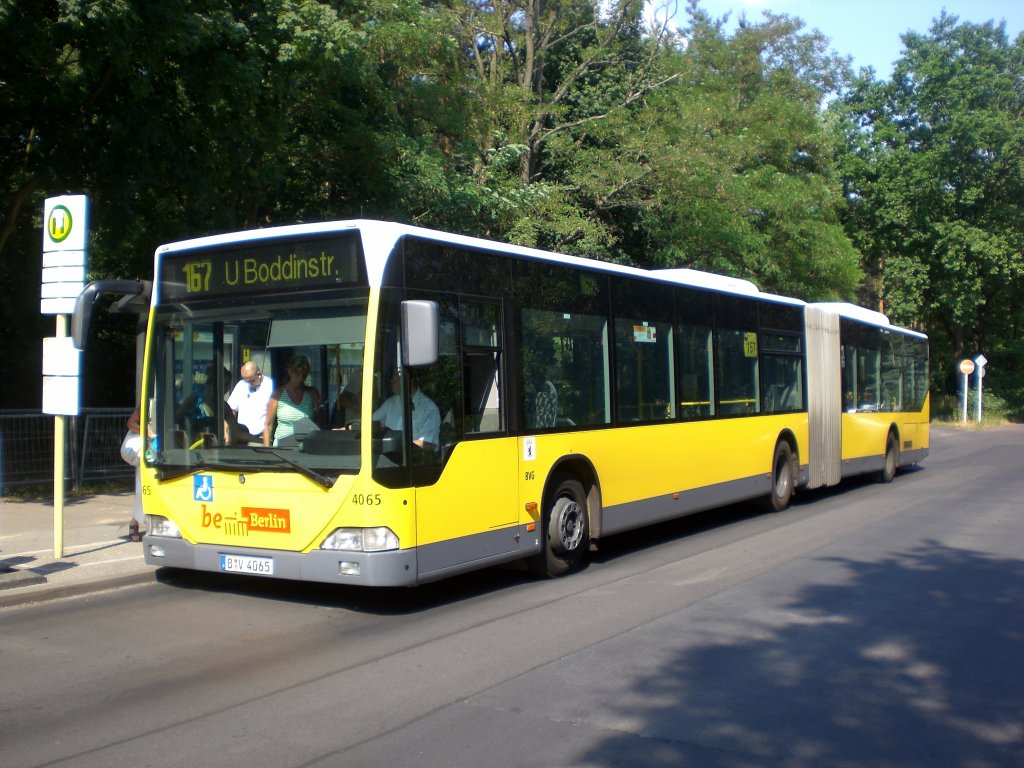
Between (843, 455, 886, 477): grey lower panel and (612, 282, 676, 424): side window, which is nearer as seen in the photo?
(612, 282, 676, 424): side window

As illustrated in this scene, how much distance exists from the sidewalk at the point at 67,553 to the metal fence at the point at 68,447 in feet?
Result: 3.55

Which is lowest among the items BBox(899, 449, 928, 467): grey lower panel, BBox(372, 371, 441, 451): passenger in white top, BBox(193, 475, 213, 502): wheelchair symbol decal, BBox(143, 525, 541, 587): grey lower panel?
BBox(143, 525, 541, 587): grey lower panel

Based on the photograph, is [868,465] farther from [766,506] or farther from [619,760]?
[619,760]

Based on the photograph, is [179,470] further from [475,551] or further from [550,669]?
[550,669]

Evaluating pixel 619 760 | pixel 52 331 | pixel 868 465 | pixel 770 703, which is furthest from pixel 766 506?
pixel 52 331

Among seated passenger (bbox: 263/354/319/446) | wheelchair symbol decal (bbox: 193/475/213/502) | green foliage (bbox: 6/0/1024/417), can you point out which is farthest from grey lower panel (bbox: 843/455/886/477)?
wheelchair symbol decal (bbox: 193/475/213/502)

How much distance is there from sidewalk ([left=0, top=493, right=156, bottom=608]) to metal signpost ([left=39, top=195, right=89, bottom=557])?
43 cm

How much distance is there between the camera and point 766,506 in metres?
15.1

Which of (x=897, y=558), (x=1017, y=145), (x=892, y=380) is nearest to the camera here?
(x=897, y=558)

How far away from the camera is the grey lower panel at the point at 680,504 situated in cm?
1054

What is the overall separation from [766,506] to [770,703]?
31.5ft

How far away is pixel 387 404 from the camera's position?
24.8ft

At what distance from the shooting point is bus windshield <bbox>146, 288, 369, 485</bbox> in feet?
25.1

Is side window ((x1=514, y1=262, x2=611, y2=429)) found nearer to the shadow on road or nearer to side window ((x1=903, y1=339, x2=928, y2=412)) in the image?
the shadow on road
